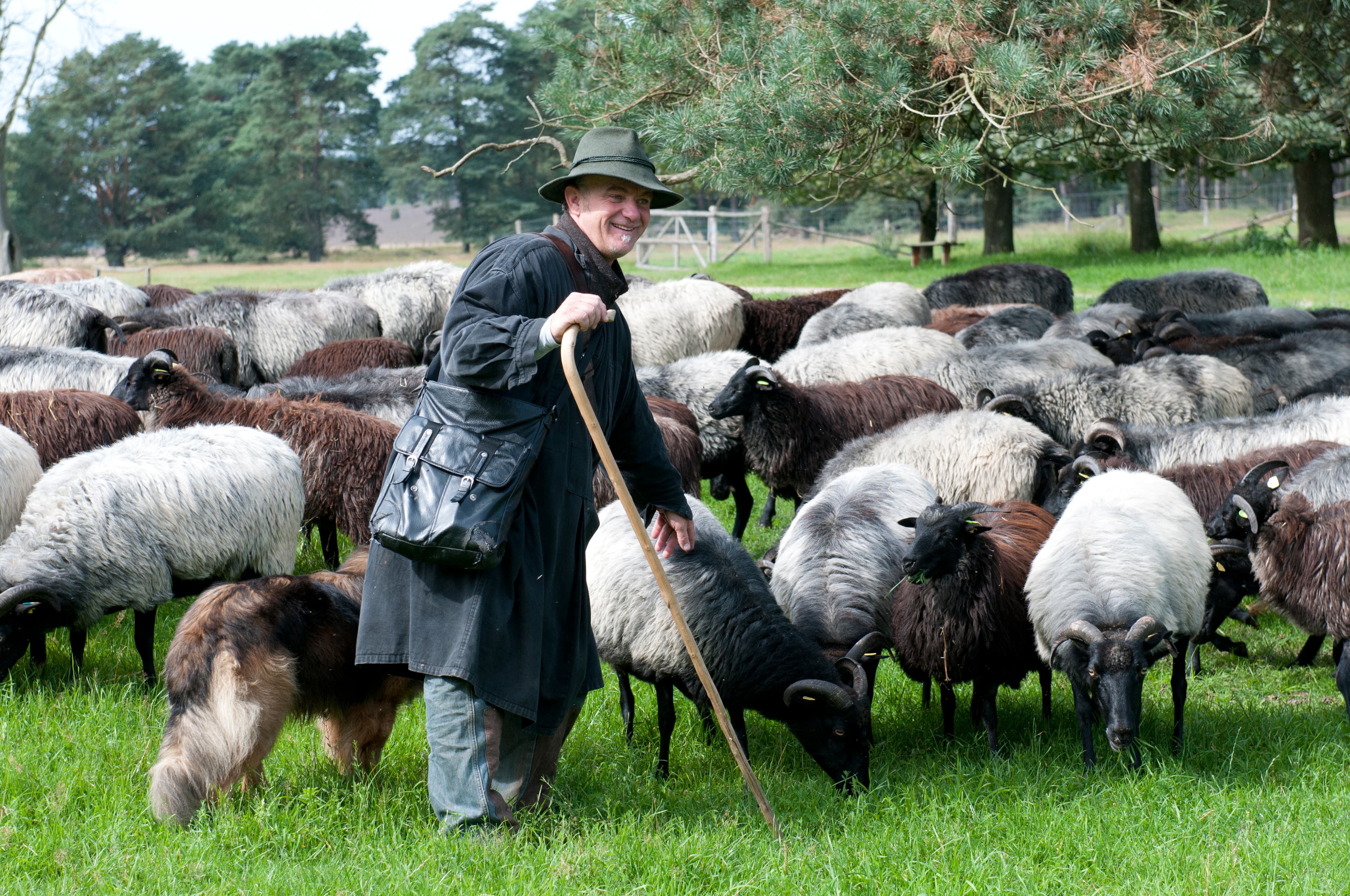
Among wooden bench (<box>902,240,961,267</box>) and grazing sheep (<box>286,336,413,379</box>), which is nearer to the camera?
grazing sheep (<box>286,336,413,379</box>)

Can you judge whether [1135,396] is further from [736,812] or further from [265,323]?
[265,323]

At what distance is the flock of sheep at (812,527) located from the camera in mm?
4398

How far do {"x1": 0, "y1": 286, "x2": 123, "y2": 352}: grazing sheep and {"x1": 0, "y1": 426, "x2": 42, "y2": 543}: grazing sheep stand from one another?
4636 mm

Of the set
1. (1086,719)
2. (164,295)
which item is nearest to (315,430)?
(1086,719)

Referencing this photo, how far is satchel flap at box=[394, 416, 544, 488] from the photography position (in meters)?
3.46

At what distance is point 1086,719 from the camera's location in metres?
4.65

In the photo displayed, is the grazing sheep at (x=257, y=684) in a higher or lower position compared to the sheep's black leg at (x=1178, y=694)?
higher

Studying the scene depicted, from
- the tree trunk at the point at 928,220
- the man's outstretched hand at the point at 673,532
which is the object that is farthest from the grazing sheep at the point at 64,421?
the tree trunk at the point at 928,220

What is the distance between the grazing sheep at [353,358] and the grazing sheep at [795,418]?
145 inches

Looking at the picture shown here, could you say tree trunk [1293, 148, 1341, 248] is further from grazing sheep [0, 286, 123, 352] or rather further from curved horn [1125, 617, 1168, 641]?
grazing sheep [0, 286, 123, 352]

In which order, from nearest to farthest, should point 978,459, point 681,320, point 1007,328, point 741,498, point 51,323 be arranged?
point 978,459
point 741,498
point 51,323
point 1007,328
point 681,320

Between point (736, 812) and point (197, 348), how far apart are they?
27.2 ft

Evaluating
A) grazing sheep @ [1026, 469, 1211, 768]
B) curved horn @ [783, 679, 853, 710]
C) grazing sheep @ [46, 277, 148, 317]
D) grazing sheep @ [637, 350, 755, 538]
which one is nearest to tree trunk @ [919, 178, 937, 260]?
grazing sheep @ [46, 277, 148, 317]

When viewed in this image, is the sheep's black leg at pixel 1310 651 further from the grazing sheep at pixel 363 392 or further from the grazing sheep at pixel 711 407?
the grazing sheep at pixel 363 392
